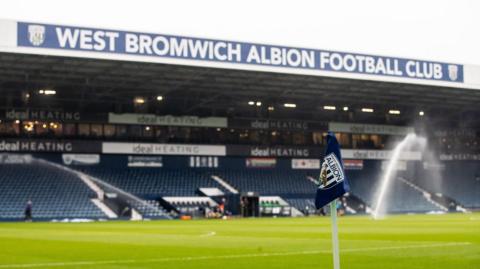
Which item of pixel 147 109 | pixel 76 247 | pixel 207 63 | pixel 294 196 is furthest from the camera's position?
pixel 294 196

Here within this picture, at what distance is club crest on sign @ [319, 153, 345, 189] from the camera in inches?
319

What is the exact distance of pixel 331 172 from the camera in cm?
821

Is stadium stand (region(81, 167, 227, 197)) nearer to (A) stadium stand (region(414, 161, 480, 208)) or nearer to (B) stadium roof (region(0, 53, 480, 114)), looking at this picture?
(B) stadium roof (region(0, 53, 480, 114))

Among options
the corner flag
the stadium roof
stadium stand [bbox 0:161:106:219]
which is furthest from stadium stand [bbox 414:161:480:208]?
the corner flag

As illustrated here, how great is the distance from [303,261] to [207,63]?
34.2m

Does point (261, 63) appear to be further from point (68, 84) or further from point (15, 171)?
point (15, 171)

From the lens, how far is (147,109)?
2559 inches

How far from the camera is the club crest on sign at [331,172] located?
8.11 m

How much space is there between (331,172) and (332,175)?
33mm

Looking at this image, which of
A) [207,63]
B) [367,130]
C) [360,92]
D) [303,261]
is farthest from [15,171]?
[303,261]

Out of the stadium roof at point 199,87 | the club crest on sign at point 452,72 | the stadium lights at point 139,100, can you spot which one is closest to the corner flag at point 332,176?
the stadium roof at point 199,87

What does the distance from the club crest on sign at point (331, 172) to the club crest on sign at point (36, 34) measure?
38.3 m

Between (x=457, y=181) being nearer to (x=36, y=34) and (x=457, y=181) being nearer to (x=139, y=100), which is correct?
(x=139, y=100)

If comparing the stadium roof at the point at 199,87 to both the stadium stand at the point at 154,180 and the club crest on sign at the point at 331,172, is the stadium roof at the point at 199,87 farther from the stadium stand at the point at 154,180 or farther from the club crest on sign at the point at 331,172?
the club crest on sign at the point at 331,172
